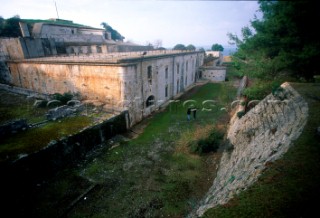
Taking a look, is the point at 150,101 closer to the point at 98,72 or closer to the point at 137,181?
the point at 98,72

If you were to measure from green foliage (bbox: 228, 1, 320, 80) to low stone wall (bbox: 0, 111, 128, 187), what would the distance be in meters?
11.2

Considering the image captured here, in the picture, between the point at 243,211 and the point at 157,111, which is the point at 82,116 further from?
the point at 243,211

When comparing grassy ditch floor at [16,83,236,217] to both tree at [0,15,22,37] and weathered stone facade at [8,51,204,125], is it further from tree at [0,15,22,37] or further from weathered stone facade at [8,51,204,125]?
tree at [0,15,22,37]

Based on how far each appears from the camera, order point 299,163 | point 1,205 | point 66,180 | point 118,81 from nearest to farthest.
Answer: point 299,163 → point 1,205 → point 66,180 → point 118,81

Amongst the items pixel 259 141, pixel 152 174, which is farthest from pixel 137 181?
pixel 259 141

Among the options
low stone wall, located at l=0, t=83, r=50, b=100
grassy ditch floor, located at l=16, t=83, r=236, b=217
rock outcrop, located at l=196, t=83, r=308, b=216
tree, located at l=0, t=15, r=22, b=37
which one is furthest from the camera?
tree, located at l=0, t=15, r=22, b=37

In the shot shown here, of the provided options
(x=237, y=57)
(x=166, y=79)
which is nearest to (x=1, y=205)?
(x=237, y=57)

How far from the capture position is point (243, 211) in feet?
14.7

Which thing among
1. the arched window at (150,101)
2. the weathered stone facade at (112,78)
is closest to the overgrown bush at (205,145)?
the weathered stone facade at (112,78)

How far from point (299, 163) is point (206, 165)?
6723mm

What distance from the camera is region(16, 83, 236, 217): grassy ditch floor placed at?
8.66 metres

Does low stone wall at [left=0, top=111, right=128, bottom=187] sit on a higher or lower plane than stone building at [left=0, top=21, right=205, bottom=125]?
lower

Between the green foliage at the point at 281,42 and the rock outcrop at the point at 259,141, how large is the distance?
5.49ft

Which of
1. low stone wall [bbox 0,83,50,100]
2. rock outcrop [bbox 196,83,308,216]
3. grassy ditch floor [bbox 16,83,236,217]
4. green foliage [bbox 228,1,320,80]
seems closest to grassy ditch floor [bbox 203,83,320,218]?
rock outcrop [bbox 196,83,308,216]
